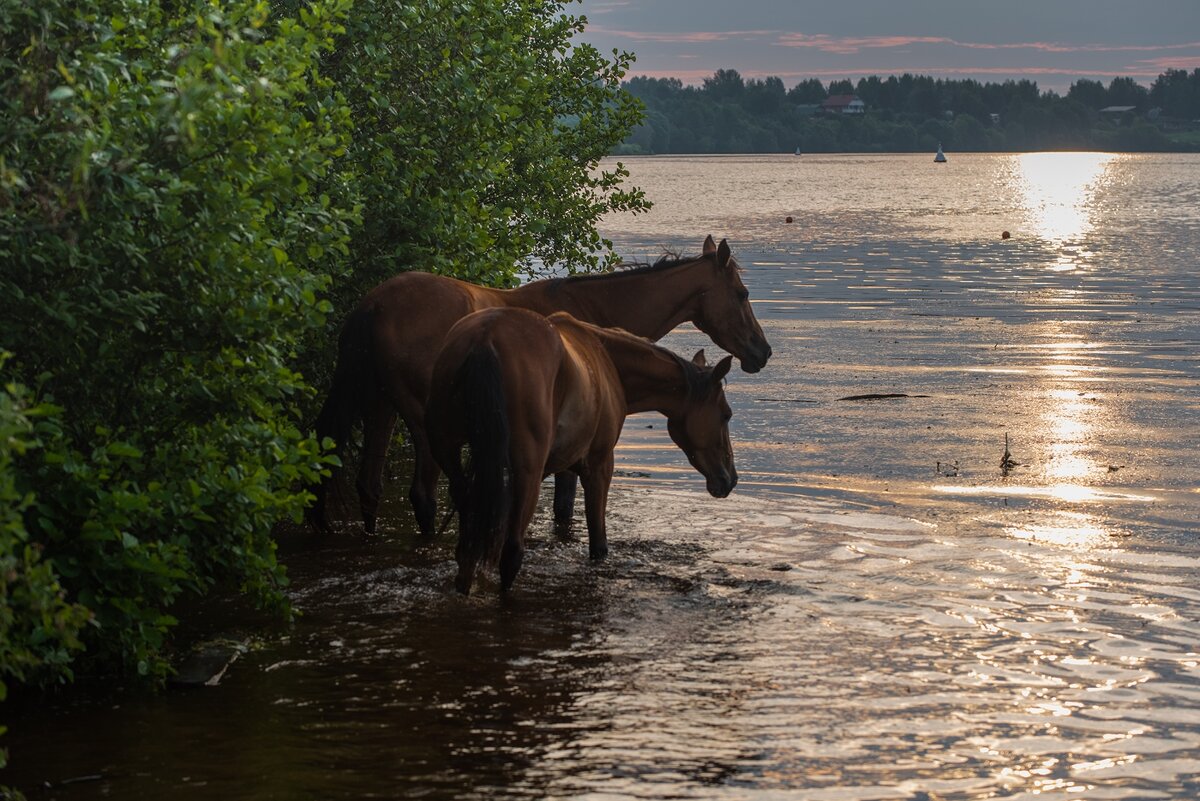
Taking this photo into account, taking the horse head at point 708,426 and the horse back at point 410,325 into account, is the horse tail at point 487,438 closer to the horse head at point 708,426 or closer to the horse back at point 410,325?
the horse back at point 410,325

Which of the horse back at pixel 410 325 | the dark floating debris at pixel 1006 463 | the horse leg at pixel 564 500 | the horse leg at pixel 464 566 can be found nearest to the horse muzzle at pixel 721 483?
the horse leg at pixel 564 500

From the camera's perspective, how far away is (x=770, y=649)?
354 inches

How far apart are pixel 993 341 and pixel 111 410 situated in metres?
21.9

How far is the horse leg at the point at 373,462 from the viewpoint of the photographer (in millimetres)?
12078

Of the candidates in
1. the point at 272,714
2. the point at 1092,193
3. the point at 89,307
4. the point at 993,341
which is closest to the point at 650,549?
the point at 272,714

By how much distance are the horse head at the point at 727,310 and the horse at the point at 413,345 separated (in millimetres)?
620

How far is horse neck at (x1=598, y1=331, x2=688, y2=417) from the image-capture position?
1155 centimetres

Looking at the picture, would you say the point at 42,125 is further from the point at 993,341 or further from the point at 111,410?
the point at 993,341

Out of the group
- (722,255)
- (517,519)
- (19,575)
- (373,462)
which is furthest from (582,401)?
(19,575)

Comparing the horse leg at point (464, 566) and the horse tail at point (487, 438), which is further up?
the horse tail at point (487, 438)

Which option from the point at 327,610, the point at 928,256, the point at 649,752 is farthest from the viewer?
the point at 928,256

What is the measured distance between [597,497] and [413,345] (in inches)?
71.7

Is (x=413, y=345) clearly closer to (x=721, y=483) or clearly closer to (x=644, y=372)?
(x=644, y=372)

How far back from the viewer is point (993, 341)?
28094 mm
